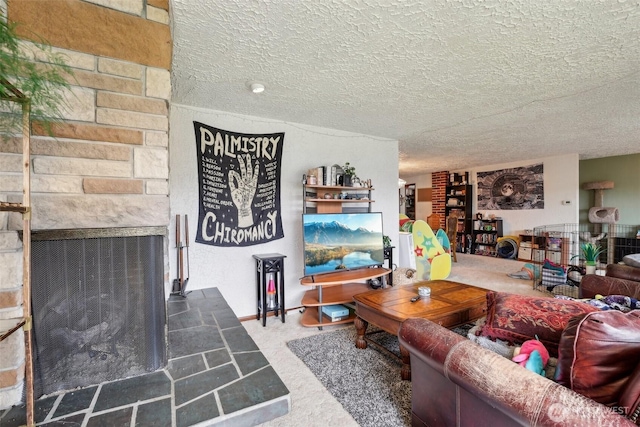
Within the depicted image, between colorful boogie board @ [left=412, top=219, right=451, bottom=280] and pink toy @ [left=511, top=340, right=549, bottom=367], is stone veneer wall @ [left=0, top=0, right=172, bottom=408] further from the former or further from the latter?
colorful boogie board @ [left=412, top=219, right=451, bottom=280]

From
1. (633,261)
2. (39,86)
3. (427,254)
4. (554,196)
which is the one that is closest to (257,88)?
(39,86)

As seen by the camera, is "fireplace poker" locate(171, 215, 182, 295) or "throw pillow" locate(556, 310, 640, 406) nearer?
"throw pillow" locate(556, 310, 640, 406)

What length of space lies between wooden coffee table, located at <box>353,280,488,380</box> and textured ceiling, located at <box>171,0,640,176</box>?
172cm

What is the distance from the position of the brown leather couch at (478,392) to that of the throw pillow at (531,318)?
0.21 metres

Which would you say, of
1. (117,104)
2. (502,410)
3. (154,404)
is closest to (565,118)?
(502,410)

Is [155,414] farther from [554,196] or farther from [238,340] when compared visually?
[554,196]

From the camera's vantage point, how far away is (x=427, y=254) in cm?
432

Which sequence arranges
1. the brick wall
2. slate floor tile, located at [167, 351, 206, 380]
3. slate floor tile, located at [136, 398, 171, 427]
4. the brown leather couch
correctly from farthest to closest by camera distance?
the brick wall → slate floor tile, located at [167, 351, 206, 380] → slate floor tile, located at [136, 398, 171, 427] → the brown leather couch

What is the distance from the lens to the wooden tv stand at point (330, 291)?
9.32 feet

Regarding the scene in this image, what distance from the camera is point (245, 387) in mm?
1290

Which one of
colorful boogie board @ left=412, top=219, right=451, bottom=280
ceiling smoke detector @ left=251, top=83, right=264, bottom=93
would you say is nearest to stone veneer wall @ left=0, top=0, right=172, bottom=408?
ceiling smoke detector @ left=251, top=83, right=264, bottom=93

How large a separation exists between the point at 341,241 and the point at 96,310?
2.28 meters

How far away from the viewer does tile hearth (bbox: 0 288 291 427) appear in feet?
3.57

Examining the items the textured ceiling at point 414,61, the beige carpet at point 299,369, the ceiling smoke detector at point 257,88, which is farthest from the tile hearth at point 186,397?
the ceiling smoke detector at point 257,88
